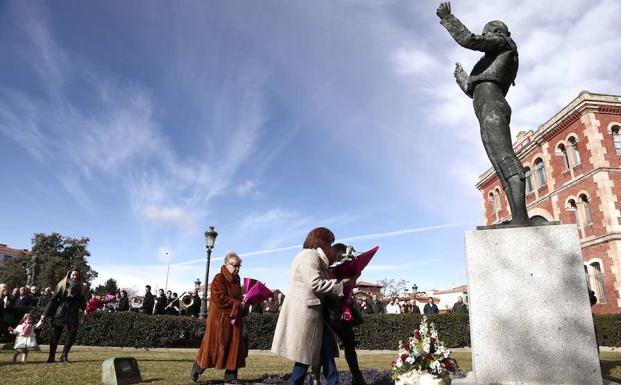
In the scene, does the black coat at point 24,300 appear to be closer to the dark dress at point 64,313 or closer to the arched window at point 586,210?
the dark dress at point 64,313

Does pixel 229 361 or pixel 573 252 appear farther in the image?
pixel 229 361

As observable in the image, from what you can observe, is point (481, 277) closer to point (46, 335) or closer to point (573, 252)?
point (573, 252)

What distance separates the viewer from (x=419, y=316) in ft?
47.2

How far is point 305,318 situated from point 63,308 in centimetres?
697

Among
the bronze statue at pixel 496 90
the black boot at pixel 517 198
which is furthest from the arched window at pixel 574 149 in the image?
the black boot at pixel 517 198


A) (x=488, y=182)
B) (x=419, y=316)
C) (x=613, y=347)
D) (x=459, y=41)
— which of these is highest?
(x=488, y=182)

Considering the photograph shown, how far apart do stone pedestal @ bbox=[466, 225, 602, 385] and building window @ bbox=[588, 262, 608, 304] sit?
2240cm

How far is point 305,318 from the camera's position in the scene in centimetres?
392

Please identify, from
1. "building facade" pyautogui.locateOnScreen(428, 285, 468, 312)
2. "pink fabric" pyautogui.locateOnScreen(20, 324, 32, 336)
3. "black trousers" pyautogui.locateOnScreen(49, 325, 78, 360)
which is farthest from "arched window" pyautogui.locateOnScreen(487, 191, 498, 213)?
"building facade" pyautogui.locateOnScreen(428, 285, 468, 312)

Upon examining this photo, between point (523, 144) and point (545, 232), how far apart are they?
28583 mm

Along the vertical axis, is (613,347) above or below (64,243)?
below

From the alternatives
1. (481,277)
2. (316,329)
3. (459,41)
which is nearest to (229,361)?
(316,329)

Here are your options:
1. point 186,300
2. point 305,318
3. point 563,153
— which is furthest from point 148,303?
point 563,153

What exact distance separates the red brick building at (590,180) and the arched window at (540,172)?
0.26 ft
